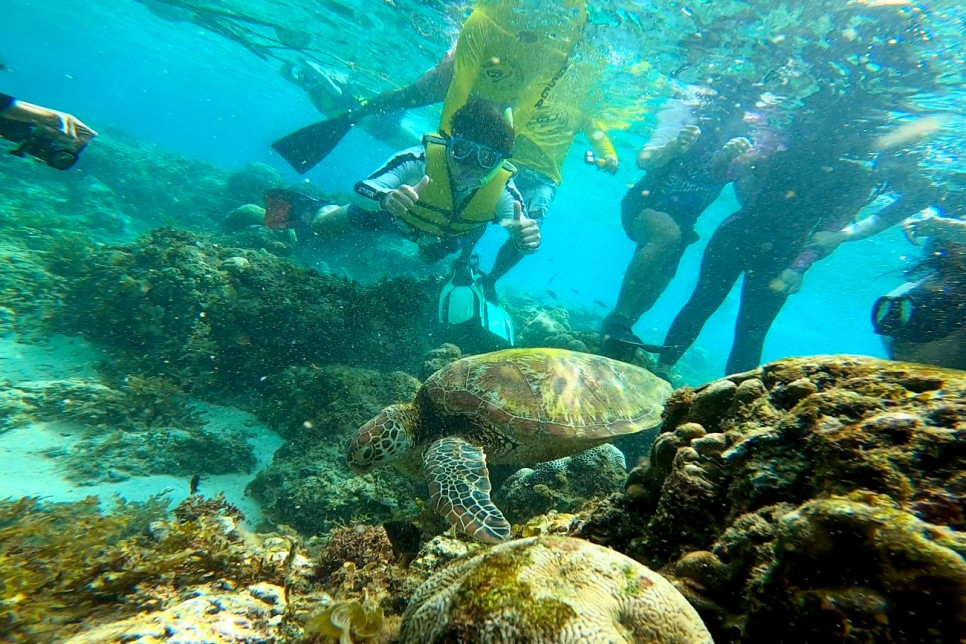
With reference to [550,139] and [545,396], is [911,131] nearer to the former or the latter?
[550,139]

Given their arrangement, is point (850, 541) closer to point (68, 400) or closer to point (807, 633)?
point (807, 633)

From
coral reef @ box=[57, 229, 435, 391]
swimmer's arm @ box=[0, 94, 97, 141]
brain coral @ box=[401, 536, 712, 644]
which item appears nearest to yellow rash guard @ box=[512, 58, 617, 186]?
coral reef @ box=[57, 229, 435, 391]

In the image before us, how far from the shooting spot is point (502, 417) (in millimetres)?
3422

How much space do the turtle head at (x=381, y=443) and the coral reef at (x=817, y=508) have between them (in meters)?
2.00

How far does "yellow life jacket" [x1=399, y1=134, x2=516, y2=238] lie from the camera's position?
274 inches

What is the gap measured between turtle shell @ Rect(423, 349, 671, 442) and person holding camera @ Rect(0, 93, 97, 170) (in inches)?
153

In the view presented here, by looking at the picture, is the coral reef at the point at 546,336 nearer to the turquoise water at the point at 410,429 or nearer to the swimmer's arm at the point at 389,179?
the turquoise water at the point at 410,429

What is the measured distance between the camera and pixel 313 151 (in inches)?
383

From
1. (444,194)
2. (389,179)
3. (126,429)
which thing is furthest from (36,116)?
(444,194)

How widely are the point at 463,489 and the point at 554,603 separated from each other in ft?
5.79

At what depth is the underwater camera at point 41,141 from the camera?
126 inches

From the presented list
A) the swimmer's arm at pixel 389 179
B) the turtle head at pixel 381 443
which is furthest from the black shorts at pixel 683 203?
the turtle head at pixel 381 443

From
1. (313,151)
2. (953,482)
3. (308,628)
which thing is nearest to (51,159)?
(308,628)

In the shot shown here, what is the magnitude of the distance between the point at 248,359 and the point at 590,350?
6088 mm
